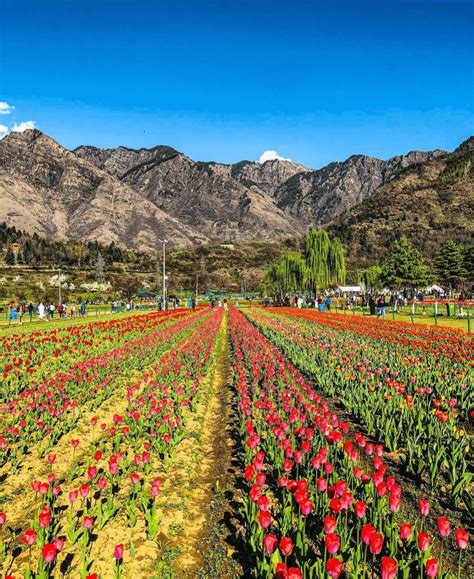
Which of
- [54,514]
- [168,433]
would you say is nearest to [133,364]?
[168,433]

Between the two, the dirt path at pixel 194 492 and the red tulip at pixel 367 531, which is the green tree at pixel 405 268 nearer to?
the dirt path at pixel 194 492

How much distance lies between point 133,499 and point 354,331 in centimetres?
1467

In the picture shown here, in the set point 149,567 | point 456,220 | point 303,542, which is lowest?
point 149,567

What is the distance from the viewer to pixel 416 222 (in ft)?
519

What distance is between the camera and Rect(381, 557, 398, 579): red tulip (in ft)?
6.87

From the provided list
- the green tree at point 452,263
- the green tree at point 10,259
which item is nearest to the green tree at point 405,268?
the green tree at point 452,263

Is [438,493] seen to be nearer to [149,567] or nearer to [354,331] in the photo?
[149,567]

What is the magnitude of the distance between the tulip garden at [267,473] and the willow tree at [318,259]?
43334 mm

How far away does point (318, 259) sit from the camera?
178 ft

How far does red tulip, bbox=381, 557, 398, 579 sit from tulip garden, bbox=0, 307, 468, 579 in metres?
0.01

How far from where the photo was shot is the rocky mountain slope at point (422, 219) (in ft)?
461

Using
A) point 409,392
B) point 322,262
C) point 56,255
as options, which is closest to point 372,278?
point 322,262

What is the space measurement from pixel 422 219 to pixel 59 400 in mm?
174244

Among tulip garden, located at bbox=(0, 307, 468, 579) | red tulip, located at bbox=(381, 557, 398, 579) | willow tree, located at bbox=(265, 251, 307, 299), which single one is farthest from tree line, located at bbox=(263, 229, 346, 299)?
red tulip, located at bbox=(381, 557, 398, 579)
